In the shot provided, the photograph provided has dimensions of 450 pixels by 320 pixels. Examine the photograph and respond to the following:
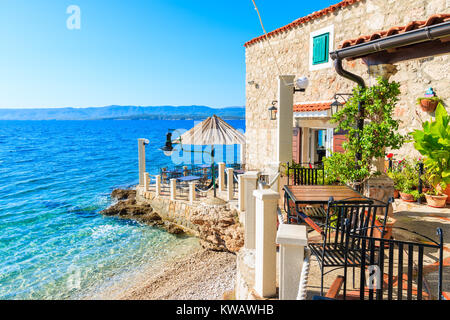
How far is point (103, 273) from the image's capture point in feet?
33.7

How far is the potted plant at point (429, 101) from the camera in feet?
25.6

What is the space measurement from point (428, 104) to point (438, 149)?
77.8 inches

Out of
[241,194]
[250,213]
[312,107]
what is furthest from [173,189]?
[250,213]

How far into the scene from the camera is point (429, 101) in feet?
25.7

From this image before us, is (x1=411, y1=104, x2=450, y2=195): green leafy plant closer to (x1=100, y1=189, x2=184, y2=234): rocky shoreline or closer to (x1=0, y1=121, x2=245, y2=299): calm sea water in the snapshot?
(x1=0, y1=121, x2=245, y2=299): calm sea water

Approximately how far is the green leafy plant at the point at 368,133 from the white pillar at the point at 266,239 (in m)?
2.85

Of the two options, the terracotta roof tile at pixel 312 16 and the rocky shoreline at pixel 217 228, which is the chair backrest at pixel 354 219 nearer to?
the rocky shoreline at pixel 217 228

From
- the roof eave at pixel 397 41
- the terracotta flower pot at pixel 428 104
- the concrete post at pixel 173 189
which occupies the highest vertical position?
the roof eave at pixel 397 41

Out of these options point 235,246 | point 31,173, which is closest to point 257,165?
point 235,246

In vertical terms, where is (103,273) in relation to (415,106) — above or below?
below

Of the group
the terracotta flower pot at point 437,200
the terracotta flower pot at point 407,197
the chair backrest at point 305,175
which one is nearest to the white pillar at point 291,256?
the chair backrest at point 305,175
